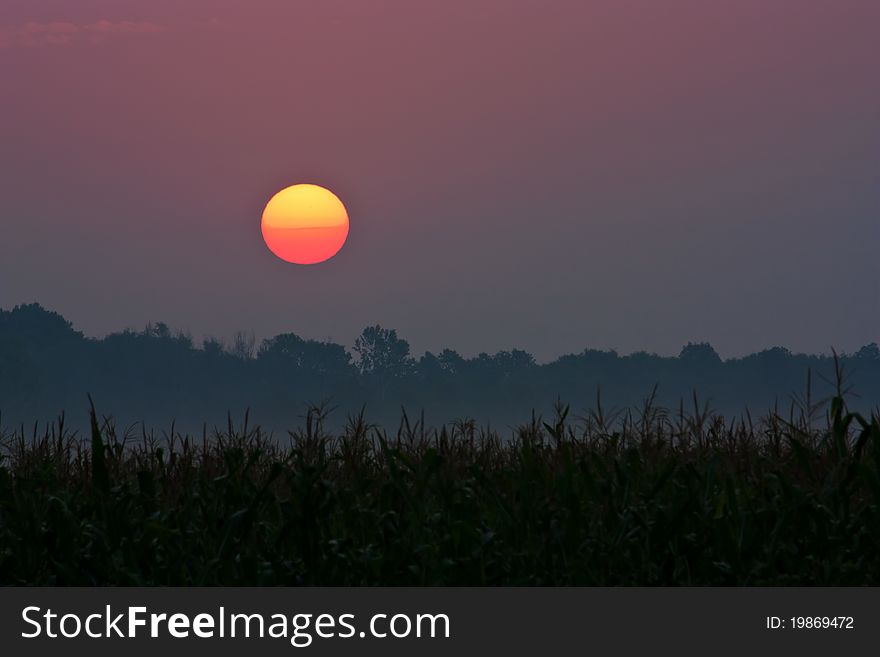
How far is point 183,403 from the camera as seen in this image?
484 ft

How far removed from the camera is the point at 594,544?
7.64 metres

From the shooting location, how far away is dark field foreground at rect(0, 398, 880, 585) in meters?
7.43

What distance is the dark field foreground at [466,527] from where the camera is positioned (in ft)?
24.4

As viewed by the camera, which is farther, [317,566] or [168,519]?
[168,519]

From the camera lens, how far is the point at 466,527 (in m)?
7.39
